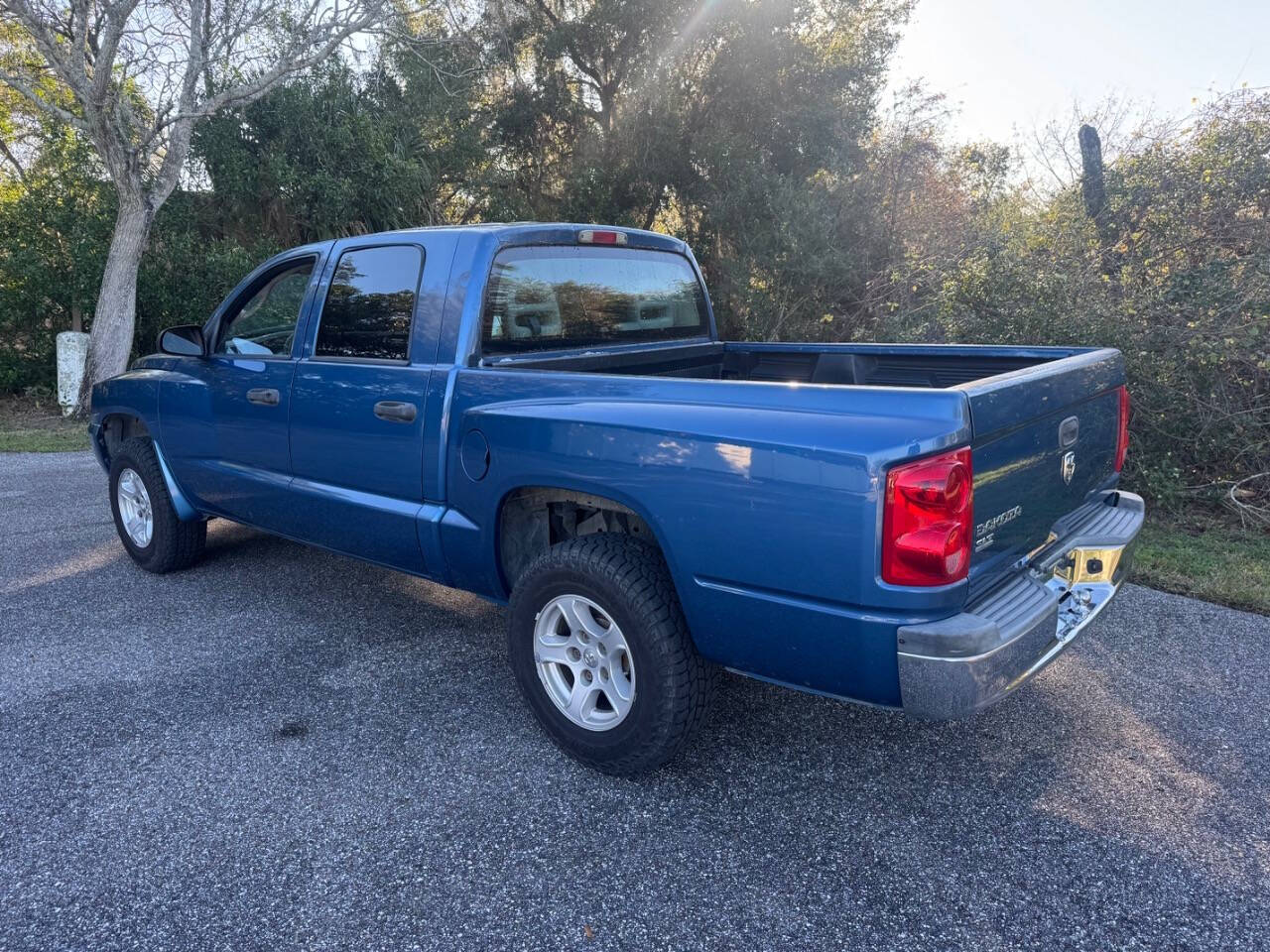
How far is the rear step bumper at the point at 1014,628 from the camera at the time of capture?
2.26 metres

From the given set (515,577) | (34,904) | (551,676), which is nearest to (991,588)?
(551,676)

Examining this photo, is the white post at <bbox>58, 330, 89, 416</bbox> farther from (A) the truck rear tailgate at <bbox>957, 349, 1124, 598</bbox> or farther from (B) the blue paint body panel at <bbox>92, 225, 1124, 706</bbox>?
(A) the truck rear tailgate at <bbox>957, 349, 1124, 598</bbox>

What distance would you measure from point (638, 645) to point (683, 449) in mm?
647

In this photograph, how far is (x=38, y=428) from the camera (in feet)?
36.4

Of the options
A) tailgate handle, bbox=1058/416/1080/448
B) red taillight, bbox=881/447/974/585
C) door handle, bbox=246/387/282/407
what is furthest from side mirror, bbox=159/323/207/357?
tailgate handle, bbox=1058/416/1080/448

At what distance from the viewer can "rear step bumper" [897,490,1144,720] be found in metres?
2.26

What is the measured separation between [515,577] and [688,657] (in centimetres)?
92

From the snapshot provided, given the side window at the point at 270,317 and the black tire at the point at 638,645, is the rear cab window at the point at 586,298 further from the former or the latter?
the side window at the point at 270,317

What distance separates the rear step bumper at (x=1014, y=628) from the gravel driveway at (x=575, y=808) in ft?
1.83

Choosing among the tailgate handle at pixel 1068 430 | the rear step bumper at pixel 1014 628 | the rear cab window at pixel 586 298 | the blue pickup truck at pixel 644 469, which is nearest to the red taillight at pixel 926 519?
the blue pickup truck at pixel 644 469

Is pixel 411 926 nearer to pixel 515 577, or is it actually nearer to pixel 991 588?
pixel 515 577

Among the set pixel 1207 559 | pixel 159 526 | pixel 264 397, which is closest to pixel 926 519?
pixel 264 397

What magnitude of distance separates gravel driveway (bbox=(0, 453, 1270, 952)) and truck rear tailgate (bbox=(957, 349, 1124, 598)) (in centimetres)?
85

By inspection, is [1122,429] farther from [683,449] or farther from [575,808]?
[575,808]
